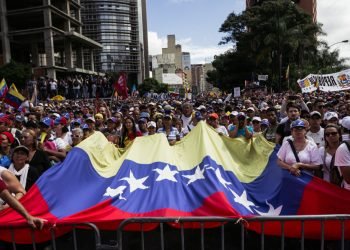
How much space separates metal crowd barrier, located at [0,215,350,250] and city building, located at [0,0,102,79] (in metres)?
58.1

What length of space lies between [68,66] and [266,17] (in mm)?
35183

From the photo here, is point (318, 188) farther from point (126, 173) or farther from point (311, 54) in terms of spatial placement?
point (311, 54)

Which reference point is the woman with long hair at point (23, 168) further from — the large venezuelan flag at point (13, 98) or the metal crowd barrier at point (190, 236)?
the large venezuelan flag at point (13, 98)

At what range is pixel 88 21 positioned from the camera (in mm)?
128250

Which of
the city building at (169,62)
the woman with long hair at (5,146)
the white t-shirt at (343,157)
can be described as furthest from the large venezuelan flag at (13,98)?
the city building at (169,62)

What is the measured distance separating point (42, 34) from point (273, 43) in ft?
131

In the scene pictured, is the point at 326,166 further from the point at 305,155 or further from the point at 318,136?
the point at 318,136

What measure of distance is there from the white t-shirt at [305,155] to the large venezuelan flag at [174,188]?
0.20 m

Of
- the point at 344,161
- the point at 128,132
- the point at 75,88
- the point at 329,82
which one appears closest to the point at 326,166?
the point at 344,161

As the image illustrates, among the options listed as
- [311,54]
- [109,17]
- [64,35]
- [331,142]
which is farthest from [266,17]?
[109,17]

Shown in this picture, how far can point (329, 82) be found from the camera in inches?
784

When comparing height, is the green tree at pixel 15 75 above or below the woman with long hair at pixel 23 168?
above

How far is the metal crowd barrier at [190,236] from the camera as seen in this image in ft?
11.8

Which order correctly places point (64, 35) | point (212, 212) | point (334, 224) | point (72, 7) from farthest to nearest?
point (72, 7), point (64, 35), point (212, 212), point (334, 224)
